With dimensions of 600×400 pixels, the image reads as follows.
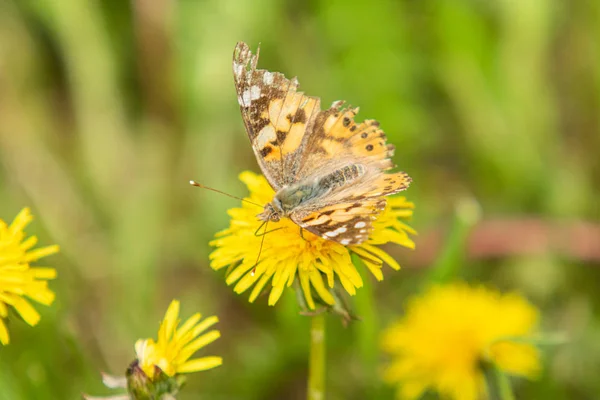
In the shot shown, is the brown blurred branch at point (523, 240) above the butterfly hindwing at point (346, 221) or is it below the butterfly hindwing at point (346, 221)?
above

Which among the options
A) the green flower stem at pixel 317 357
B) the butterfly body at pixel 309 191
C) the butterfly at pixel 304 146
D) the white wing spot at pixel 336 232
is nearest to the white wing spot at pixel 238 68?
the butterfly at pixel 304 146

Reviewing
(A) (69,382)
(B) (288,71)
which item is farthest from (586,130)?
(A) (69,382)

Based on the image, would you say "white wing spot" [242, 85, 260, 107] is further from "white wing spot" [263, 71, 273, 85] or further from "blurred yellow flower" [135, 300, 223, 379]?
"blurred yellow flower" [135, 300, 223, 379]

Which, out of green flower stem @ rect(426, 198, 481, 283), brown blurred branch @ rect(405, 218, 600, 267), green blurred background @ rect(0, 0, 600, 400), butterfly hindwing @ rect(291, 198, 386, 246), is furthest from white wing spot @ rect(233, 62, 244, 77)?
brown blurred branch @ rect(405, 218, 600, 267)

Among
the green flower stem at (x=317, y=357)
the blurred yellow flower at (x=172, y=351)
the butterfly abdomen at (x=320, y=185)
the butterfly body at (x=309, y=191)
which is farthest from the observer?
the butterfly abdomen at (x=320, y=185)

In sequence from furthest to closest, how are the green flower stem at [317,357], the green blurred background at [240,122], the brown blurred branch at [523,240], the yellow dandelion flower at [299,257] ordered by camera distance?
1. the green blurred background at [240,122]
2. the brown blurred branch at [523,240]
3. the green flower stem at [317,357]
4. the yellow dandelion flower at [299,257]

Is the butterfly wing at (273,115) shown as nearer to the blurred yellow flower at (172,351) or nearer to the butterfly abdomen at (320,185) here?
the butterfly abdomen at (320,185)

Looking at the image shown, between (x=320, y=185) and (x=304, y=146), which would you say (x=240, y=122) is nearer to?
(x=304, y=146)
